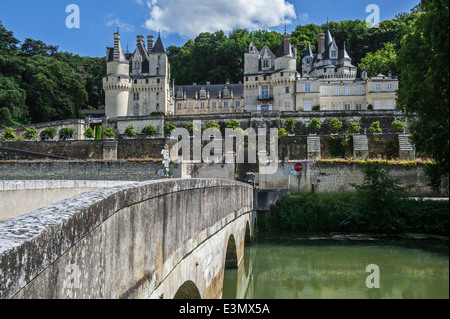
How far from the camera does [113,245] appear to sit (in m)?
3.73

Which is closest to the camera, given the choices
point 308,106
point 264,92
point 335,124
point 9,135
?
point 9,135

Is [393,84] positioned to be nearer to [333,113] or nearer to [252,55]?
[333,113]

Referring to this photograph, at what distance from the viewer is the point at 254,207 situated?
22344 millimetres

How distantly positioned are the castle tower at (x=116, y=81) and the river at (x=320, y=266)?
37459mm

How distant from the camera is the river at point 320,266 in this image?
11.7 m

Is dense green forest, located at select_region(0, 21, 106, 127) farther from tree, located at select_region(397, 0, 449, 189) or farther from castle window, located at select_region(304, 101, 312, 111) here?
tree, located at select_region(397, 0, 449, 189)

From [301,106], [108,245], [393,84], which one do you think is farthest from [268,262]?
[393,84]

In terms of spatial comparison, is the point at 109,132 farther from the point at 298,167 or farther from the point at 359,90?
the point at 359,90

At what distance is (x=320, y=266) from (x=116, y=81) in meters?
43.4

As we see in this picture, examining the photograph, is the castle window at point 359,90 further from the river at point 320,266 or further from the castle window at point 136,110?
the river at point 320,266

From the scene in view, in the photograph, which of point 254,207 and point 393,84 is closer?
point 254,207

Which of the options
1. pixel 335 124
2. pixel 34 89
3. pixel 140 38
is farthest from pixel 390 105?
pixel 34 89

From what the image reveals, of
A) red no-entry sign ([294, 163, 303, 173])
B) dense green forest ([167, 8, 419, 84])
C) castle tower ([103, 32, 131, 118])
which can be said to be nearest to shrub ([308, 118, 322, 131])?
red no-entry sign ([294, 163, 303, 173])
